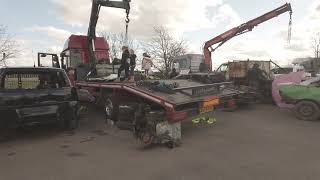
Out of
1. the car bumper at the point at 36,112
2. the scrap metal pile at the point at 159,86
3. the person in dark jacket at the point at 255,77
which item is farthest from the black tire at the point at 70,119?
the person in dark jacket at the point at 255,77

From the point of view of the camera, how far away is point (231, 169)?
5617 millimetres

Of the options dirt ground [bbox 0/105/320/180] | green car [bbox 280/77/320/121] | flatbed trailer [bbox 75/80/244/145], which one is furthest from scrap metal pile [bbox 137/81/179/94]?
green car [bbox 280/77/320/121]

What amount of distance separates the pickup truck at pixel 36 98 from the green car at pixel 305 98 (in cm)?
605

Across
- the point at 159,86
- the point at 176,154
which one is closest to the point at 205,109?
the point at 159,86

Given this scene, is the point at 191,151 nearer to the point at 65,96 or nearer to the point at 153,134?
the point at 153,134

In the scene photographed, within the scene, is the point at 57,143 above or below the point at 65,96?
below

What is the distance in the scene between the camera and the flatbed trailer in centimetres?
711

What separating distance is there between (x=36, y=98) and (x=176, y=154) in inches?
136

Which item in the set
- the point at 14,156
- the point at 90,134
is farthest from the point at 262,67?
the point at 14,156

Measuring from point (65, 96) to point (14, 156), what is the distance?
2036 mm

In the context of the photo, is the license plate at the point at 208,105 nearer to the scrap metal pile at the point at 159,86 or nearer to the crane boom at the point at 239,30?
the scrap metal pile at the point at 159,86

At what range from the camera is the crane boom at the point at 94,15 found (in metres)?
13.2

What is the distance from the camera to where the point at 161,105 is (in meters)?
7.33

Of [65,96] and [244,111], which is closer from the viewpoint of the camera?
[65,96]
